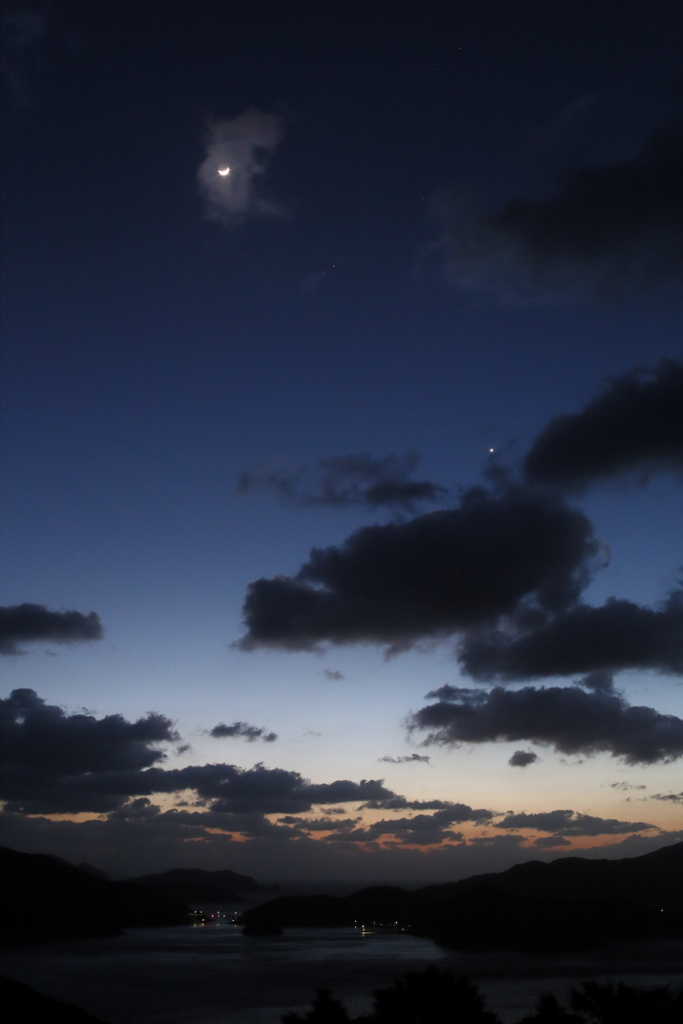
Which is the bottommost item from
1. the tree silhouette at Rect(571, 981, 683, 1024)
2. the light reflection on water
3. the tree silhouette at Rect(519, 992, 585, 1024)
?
the light reflection on water

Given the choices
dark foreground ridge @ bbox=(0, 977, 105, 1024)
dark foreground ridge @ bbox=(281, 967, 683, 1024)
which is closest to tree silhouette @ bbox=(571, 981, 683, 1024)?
dark foreground ridge @ bbox=(281, 967, 683, 1024)

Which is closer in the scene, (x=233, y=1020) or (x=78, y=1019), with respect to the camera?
(x=78, y=1019)

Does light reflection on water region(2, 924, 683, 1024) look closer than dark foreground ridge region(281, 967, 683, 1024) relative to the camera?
No

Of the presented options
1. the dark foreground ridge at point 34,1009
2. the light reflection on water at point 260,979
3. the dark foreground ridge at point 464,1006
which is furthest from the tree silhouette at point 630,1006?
the light reflection on water at point 260,979

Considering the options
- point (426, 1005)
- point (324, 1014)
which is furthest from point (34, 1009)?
point (426, 1005)

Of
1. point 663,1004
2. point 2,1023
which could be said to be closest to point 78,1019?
point 2,1023

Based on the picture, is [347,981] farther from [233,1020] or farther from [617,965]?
[617,965]

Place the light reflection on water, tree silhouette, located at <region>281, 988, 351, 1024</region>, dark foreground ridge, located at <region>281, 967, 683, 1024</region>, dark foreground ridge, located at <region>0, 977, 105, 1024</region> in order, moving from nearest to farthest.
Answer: dark foreground ridge, located at <region>281, 967, 683, 1024</region> < tree silhouette, located at <region>281, 988, 351, 1024</region> < dark foreground ridge, located at <region>0, 977, 105, 1024</region> < the light reflection on water

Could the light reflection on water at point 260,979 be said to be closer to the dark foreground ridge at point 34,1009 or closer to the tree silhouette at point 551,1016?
the dark foreground ridge at point 34,1009

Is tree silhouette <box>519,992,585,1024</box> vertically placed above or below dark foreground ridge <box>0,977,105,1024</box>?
above

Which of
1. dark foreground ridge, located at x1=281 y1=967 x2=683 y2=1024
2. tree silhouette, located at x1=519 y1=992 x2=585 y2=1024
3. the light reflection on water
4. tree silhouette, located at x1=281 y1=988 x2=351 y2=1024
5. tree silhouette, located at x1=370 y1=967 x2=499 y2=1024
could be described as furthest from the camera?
the light reflection on water

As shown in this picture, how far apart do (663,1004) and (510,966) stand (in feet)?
547

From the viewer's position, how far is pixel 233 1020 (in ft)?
396

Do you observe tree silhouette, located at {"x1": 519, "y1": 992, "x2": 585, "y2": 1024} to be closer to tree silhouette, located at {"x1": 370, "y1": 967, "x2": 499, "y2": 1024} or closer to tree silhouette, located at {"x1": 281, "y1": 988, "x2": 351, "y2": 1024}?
tree silhouette, located at {"x1": 370, "y1": 967, "x2": 499, "y2": 1024}
